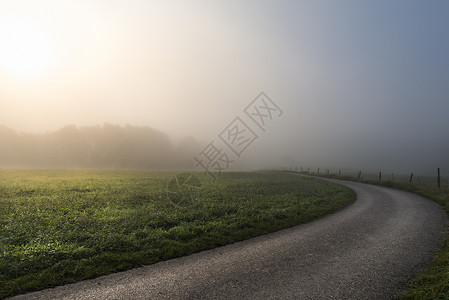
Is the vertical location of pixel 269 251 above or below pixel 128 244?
above

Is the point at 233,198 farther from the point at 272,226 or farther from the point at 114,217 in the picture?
the point at 114,217

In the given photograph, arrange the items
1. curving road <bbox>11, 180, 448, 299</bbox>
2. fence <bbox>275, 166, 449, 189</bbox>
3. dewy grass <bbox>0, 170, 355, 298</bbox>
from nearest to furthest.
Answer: curving road <bbox>11, 180, 448, 299</bbox>, dewy grass <bbox>0, 170, 355, 298</bbox>, fence <bbox>275, 166, 449, 189</bbox>

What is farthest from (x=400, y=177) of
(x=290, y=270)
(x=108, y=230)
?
(x=108, y=230)

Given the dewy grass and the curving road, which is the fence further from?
the dewy grass

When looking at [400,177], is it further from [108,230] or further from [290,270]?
[108,230]

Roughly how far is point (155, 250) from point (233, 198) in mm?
12350

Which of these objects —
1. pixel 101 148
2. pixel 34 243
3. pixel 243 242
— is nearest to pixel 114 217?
pixel 34 243

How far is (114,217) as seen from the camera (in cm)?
1430

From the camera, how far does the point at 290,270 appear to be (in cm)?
775

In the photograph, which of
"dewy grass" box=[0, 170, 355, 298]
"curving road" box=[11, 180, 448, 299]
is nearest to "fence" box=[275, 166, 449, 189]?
"curving road" box=[11, 180, 448, 299]

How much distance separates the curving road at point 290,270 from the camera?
6469 mm

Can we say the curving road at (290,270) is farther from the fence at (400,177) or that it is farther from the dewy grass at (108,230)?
the fence at (400,177)

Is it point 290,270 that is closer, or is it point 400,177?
point 290,270

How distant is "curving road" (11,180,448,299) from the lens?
6.47m
